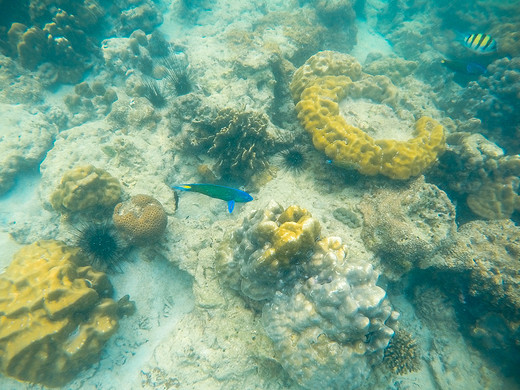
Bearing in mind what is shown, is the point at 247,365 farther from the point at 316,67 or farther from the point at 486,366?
the point at 316,67

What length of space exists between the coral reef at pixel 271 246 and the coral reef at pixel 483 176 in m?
3.80

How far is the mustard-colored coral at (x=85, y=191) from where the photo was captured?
4762 millimetres

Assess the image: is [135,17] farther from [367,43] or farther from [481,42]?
[481,42]

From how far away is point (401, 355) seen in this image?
162 inches

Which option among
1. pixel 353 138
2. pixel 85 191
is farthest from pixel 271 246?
pixel 85 191

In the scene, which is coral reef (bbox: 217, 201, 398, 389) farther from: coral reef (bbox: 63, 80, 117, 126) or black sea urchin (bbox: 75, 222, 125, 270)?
coral reef (bbox: 63, 80, 117, 126)

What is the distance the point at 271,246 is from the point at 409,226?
2.31 metres

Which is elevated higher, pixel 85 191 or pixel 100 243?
pixel 85 191

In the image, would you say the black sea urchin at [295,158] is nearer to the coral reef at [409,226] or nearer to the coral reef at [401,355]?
the coral reef at [409,226]

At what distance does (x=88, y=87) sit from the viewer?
8578 millimetres

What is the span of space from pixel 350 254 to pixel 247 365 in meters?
2.44

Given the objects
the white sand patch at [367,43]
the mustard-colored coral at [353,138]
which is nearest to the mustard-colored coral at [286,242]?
the mustard-colored coral at [353,138]

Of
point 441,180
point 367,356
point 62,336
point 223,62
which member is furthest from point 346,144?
point 62,336

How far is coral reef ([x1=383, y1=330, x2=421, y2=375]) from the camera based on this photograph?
4.09 m
